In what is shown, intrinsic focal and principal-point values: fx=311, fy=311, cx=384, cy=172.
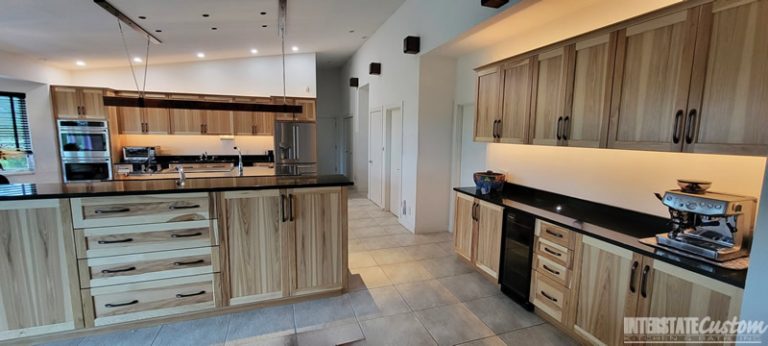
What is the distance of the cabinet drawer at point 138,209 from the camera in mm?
2213

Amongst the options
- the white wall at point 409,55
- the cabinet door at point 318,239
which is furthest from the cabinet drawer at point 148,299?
the white wall at point 409,55

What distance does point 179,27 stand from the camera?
13.3 ft

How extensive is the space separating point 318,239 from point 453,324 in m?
1.34

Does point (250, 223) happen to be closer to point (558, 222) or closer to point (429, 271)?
point (429, 271)

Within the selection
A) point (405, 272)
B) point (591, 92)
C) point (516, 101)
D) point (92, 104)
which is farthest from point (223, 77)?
point (591, 92)

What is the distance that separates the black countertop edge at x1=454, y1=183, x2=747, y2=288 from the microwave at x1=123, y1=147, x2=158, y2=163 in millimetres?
5875

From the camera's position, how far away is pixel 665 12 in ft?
6.01

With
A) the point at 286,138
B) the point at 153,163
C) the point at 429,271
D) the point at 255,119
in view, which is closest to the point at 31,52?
the point at 153,163

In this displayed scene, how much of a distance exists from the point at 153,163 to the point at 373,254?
16.1ft

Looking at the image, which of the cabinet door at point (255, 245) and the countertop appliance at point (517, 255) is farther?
the countertop appliance at point (517, 255)

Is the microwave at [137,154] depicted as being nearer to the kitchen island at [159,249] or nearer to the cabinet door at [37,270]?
the kitchen island at [159,249]

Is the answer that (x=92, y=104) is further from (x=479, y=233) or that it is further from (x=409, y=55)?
(x=479, y=233)

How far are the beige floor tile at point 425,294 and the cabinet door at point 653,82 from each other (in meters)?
1.85

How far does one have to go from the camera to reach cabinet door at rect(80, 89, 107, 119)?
18.1 feet
